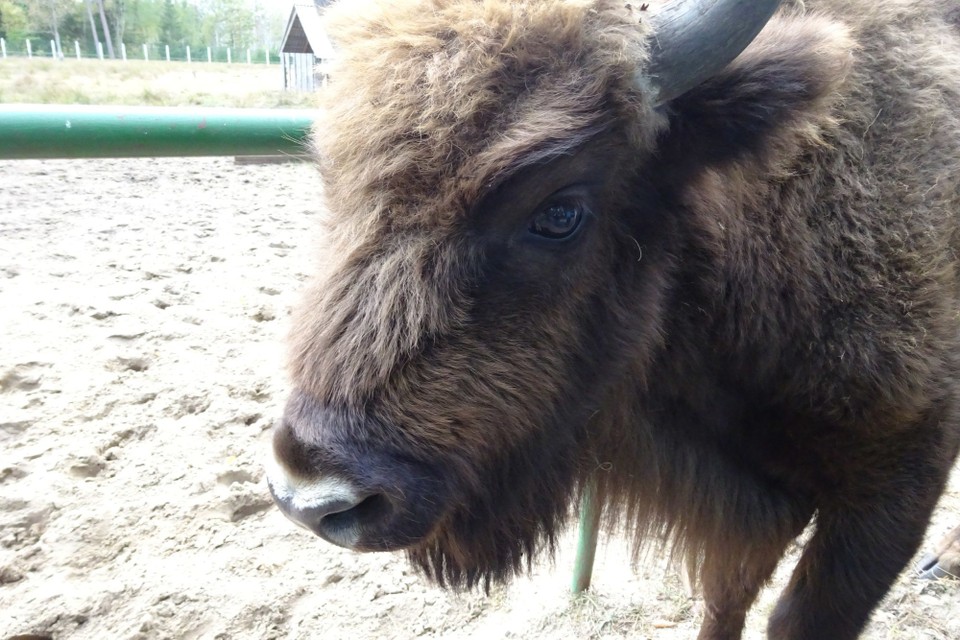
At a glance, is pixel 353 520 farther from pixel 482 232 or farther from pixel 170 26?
pixel 170 26

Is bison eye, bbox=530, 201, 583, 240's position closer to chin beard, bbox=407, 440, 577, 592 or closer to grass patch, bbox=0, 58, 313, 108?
chin beard, bbox=407, 440, 577, 592

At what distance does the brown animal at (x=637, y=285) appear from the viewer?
1.45 metres

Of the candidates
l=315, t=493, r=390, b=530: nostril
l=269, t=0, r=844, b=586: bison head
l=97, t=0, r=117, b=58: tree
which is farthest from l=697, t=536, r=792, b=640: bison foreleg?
l=97, t=0, r=117, b=58: tree

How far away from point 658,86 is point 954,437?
1.49m

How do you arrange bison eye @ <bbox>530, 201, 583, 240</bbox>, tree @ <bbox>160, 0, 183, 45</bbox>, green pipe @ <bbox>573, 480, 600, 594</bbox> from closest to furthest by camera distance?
bison eye @ <bbox>530, 201, 583, 240</bbox>, green pipe @ <bbox>573, 480, 600, 594</bbox>, tree @ <bbox>160, 0, 183, 45</bbox>

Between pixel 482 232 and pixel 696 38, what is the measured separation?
2.15ft

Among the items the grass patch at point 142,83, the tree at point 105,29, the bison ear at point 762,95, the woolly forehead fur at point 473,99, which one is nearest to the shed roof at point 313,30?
the woolly forehead fur at point 473,99

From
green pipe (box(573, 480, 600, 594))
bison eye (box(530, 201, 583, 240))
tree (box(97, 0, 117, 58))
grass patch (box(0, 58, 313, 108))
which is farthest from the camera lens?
tree (box(97, 0, 117, 58))

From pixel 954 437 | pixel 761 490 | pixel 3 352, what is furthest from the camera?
pixel 3 352

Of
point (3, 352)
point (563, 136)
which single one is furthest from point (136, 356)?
point (563, 136)

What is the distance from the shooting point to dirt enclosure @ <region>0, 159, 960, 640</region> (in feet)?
8.77

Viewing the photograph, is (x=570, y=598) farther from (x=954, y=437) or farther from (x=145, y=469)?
(x=145, y=469)

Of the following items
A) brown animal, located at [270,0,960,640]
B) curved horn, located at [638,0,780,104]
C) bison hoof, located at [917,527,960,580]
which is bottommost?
bison hoof, located at [917,527,960,580]

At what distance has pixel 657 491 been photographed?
7.74ft
